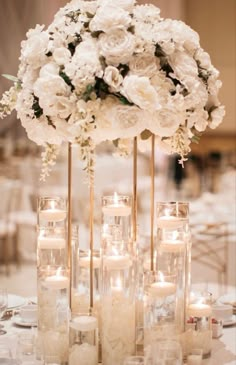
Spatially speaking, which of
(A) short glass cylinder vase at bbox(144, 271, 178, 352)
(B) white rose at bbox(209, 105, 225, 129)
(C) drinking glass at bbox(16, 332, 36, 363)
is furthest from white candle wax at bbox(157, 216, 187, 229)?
(C) drinking glass at bbox(16, 332, 36, 363)

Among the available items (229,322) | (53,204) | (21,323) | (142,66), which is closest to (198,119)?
(142,66)

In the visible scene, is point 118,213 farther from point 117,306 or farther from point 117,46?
point 117,46

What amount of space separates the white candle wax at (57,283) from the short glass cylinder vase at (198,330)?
1.35 ft

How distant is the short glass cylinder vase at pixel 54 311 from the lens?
226 cm

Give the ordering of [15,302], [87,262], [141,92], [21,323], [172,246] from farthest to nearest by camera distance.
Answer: [15,302]
[21,323]
[87,262]
[172,246]
[141,92]

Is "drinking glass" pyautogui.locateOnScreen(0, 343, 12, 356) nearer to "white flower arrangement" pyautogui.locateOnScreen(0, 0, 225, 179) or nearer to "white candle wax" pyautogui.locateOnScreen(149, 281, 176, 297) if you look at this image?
"white candle wax" pyautogui.locateOnScreen(149, 281, 176, 297)

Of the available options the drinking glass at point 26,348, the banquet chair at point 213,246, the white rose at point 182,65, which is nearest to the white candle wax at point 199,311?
the drinking glass at point 26,348

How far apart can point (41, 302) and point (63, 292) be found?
0.27 feet

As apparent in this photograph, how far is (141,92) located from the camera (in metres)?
2.05

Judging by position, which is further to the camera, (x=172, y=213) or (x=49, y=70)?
(x=172, y=213)

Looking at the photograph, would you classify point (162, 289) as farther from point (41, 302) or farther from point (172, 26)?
point (172, 26)

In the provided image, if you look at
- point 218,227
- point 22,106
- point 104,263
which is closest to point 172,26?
point 22,106

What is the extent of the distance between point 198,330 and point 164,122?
673mm

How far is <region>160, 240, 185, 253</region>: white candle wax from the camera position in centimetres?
233
